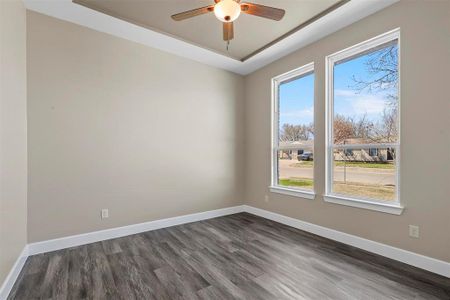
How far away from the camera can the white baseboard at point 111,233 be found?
259 centimetres

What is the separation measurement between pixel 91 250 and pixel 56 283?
66 cm

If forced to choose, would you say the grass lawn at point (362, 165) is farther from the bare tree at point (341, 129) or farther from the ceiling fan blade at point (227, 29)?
the ceiling fan blade at point (227, 29)

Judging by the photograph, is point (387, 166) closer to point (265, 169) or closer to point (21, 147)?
point (265, 169)

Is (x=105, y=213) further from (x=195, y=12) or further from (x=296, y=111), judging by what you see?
(x=296, y=111)

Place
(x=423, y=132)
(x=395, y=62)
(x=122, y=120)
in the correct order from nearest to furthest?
(x=423, y=132) < (x=395, y=62) < (x=122, y=120)

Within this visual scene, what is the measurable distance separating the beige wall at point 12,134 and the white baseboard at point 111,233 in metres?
0.25

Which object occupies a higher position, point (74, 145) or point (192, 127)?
point (192, 127)

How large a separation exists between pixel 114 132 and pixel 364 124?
337 centimetres

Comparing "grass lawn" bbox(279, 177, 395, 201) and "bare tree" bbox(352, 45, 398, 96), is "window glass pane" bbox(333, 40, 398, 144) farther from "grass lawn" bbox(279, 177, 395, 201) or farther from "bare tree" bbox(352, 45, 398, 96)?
"grass lawn" bbox(279, 177, 395, 201)

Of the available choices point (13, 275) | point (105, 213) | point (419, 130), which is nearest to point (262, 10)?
point (419, 130)

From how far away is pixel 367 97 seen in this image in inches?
109

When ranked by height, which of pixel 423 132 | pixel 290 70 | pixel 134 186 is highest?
pixel 290 70

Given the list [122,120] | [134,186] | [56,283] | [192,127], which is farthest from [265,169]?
[56,283]

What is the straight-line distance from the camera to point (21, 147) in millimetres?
2275
